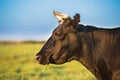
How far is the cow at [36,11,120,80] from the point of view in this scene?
11.8 metres

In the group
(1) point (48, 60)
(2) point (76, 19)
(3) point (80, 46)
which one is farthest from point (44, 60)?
(2) point (76, 19)

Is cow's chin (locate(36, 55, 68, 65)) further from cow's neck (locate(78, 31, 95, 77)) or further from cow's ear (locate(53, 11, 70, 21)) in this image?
cow's ear (locate(53, 11, 70, 21))

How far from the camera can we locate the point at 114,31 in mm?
11961

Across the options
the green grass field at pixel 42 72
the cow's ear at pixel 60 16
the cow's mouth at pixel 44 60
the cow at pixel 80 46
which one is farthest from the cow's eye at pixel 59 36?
the green grass field at pixel 42 72

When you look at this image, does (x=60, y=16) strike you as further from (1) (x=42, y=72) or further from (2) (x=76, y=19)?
(1) (x=42, y=72)

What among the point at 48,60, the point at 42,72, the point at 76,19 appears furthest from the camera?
the point at 42,72

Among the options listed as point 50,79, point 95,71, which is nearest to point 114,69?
point 95,71

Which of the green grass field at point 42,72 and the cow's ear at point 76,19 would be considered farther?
the green grass field at point 42,72

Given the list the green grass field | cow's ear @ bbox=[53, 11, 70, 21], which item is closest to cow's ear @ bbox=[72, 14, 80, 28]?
cow's ear @ bbox=[53, 11, 70, 21]

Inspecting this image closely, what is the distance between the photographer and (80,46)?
11836 millimetres

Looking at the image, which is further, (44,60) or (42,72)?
(42,72)

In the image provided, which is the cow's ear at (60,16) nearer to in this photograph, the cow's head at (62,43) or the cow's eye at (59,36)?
the cow's head at (62,43)

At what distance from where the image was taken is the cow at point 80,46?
1180 cm

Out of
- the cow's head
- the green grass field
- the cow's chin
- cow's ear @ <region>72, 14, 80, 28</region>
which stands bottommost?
the green grass field
